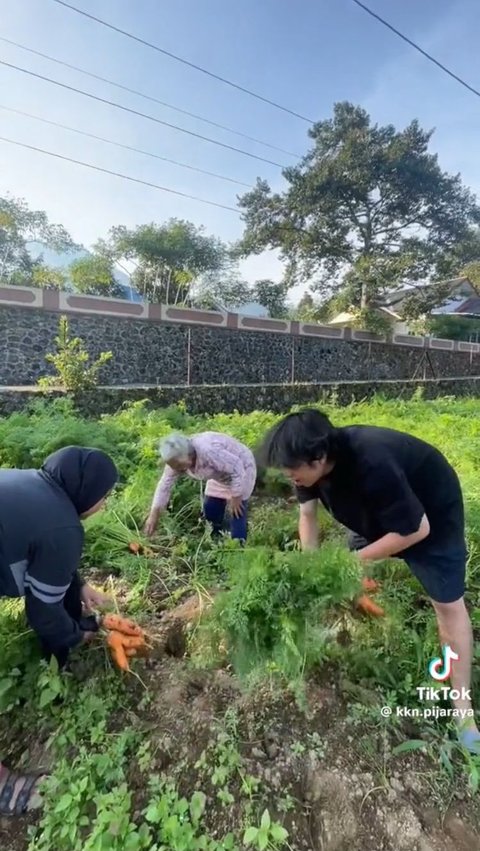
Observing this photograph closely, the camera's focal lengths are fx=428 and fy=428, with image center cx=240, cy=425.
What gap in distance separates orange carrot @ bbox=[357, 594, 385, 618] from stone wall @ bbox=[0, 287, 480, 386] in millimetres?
8516

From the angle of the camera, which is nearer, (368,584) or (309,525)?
(368,584)

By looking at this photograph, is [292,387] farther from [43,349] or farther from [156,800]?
[156,800]

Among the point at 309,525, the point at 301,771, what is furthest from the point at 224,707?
the point at 309,525

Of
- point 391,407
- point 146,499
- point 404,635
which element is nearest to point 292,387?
point 391,407

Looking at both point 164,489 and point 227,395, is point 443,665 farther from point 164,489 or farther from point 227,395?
point 227,395

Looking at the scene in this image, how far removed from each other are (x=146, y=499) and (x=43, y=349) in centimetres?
679

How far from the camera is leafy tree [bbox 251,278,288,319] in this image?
941 inches

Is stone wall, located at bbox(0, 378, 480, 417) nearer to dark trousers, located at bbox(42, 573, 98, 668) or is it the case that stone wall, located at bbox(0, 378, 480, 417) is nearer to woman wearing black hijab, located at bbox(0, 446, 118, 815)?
dark trousers, located at bbox(42, 573, 98, 668)

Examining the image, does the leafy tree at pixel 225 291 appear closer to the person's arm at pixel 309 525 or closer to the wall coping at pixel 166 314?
the wall coping at pixel 166 314

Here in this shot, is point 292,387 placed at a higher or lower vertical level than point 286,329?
lower

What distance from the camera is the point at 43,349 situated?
8586 mm

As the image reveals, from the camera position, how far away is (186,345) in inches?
414

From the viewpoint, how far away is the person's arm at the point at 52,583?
1.43 metres

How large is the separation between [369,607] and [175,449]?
1.24m
